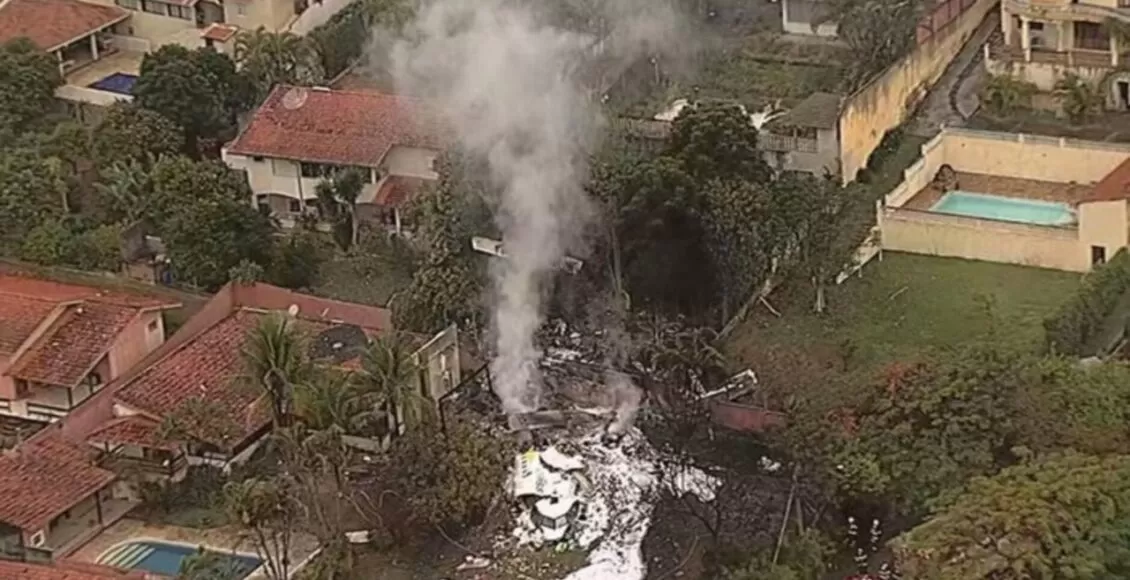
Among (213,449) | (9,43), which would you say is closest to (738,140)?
(213,449)

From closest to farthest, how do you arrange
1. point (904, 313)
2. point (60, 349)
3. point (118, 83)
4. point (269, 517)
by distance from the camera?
1. point (269, 517)
2. point (60, 349)
3. point (904, 313)
4. point (118, 83)

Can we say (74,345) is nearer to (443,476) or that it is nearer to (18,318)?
(18,318)

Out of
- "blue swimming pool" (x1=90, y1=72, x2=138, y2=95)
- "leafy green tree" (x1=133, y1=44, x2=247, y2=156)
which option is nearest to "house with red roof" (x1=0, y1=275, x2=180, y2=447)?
"leafy green tree" (x1=133, y1=44, x2=247, y2=156)

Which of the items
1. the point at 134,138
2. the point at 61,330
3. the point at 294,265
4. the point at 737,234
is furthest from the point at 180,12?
the point at 737,234

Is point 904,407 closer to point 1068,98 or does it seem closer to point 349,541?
point 349,541

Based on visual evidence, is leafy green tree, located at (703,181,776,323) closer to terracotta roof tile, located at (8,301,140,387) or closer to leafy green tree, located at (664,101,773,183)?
leafy green tree, located at (664,101,773,183)

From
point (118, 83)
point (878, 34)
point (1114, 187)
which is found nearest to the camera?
point (1114, 187)

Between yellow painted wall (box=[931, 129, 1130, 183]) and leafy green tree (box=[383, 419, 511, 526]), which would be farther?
yellow painted wall (box=[931, 129, 1130, 183])
